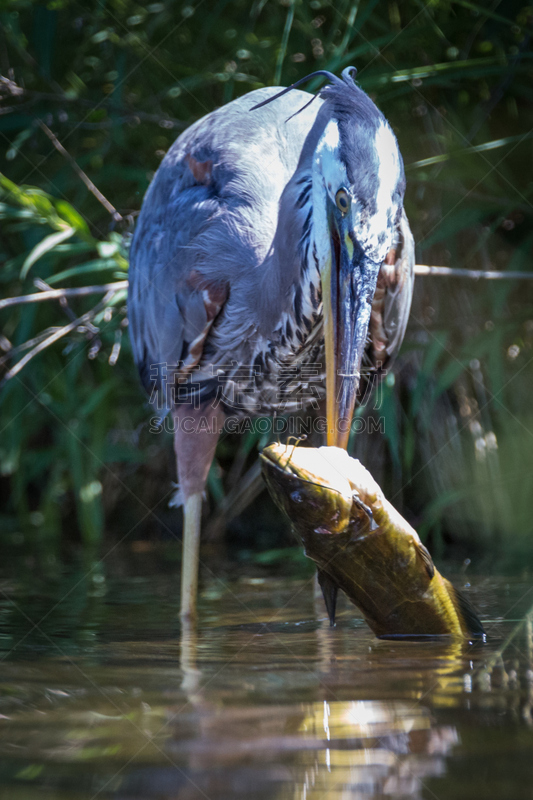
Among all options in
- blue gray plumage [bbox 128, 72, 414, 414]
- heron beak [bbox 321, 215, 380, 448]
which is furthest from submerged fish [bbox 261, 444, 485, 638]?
blue gray plumage [bbox 128, 72, 414, 414]

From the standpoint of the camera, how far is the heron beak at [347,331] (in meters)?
2.03

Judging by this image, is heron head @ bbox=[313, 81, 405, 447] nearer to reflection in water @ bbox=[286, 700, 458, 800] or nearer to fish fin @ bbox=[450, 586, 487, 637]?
fish fin @ bbox=[450, 586, 487, 637]

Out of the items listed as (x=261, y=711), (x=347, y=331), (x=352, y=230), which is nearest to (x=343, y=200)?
(x=352, y=230)

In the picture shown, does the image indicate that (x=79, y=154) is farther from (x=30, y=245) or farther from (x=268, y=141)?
(x=268, y=141)

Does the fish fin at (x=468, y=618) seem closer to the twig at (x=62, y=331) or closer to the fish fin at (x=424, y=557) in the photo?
the fish fin at (x=424, y=557)

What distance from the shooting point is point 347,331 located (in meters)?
2.05

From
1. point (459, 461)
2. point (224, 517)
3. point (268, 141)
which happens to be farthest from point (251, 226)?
point (224, 517)

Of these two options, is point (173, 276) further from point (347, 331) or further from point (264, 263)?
point (347, 331)

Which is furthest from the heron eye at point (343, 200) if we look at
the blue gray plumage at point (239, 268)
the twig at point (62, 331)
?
the twig at point (62, 331)

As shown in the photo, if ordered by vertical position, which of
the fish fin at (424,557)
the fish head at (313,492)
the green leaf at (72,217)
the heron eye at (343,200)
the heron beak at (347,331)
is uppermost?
the green leaf at (72,217)

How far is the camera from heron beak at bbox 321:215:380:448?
6.65ft

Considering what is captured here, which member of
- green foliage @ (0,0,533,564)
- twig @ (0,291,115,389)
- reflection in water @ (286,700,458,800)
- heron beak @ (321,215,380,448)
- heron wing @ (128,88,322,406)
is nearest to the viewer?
reflection in water @ (286,700,458,800)

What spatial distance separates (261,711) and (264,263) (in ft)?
5.29

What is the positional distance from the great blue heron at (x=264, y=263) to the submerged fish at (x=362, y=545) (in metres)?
0.23
